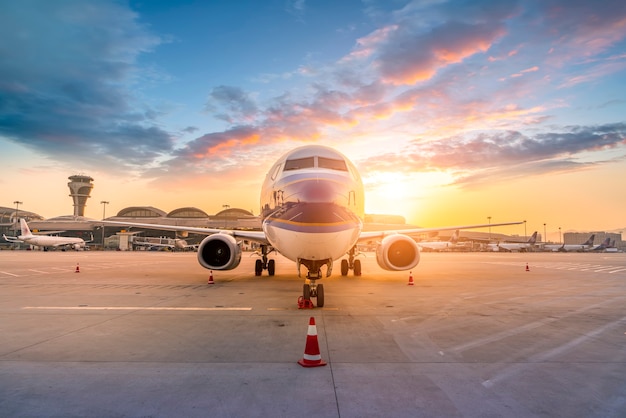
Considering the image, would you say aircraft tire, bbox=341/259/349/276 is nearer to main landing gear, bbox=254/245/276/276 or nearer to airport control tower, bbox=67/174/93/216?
main landing gear, bbox=254/245/276/276

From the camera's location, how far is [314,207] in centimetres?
841

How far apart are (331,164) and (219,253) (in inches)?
285

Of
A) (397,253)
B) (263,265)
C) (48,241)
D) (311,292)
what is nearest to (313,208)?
(311,292)

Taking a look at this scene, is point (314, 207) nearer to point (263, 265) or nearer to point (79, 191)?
point (263, 265)

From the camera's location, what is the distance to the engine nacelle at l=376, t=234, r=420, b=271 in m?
13.9

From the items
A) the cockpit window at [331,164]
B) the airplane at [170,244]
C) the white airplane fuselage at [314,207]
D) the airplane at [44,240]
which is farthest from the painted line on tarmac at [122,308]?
the airplane at [170,244]

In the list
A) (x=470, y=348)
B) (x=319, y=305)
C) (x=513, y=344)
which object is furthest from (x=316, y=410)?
(x=319, y=305)

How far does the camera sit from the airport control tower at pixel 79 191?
153625 mm

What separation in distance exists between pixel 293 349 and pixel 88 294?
922 cm

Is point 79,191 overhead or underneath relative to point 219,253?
overhead

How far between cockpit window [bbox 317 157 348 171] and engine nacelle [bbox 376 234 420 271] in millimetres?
4902

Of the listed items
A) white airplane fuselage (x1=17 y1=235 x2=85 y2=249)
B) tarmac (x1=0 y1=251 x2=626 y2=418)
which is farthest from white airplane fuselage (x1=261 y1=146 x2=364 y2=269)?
white airplane fuselage (x1=17 y1=235 x2=85 y2=249)

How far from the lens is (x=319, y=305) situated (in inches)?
388

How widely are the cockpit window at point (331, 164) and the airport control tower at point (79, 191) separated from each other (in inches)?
6769
